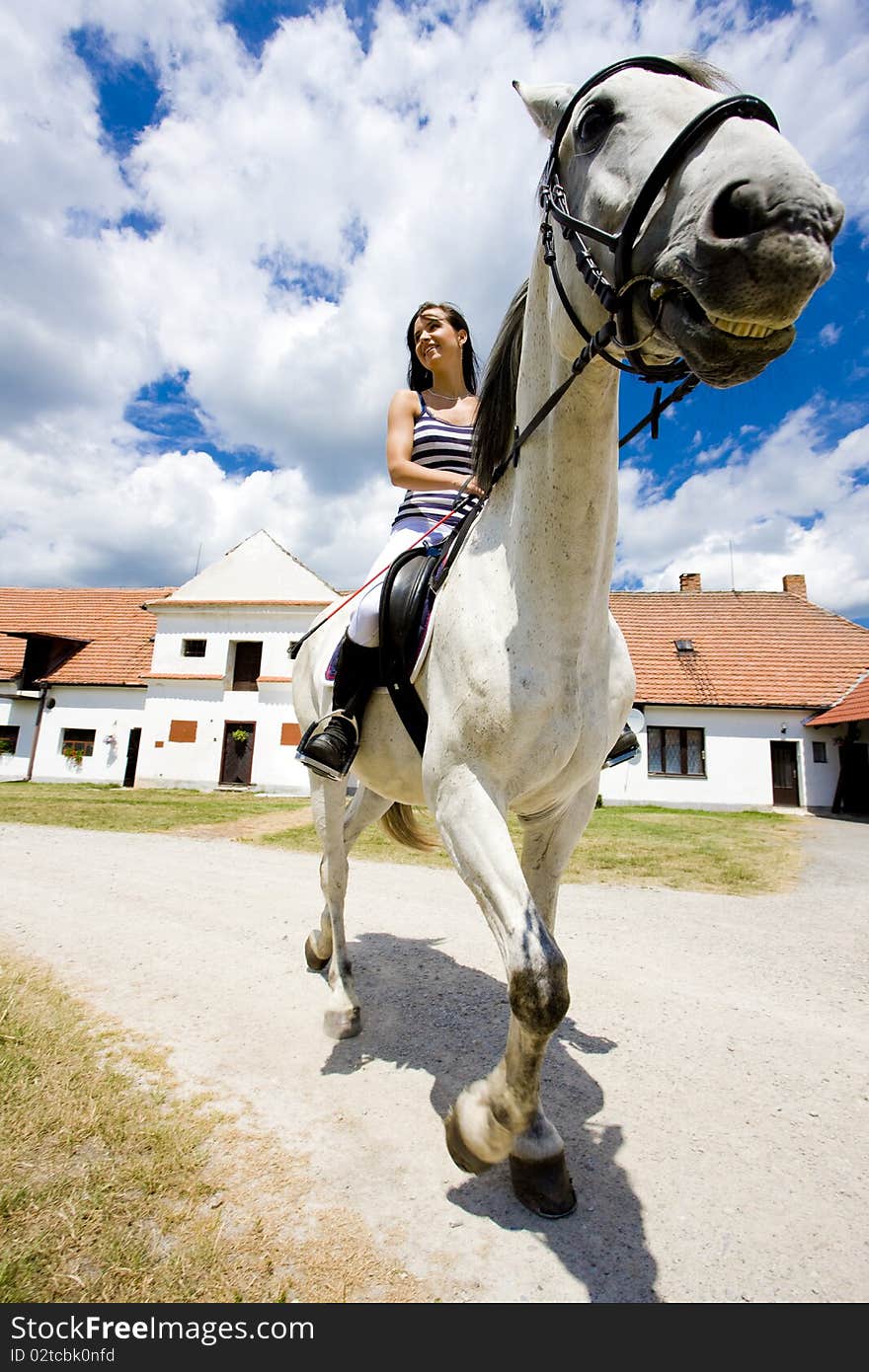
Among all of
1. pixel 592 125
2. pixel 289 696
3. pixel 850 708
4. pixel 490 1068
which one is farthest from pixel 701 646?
pixel 592 125

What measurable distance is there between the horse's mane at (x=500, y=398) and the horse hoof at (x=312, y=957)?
3287mm

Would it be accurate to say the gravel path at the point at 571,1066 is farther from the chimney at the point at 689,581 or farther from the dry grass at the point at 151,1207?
the chimney at the point at 689,581

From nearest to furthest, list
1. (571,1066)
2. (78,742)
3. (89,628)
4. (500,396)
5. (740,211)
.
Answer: (740,211), (500,396), (571,1066), (78,742), (89,628)

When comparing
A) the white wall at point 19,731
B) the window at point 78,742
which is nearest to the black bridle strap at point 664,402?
the window at point 78,742

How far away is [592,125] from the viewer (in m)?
1.83

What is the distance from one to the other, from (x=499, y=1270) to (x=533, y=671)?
1774 mm

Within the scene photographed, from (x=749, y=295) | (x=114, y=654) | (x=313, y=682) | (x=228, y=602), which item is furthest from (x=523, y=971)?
(x=114, y=654)

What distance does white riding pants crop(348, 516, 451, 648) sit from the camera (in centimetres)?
300

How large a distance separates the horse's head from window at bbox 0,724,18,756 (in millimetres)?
30947

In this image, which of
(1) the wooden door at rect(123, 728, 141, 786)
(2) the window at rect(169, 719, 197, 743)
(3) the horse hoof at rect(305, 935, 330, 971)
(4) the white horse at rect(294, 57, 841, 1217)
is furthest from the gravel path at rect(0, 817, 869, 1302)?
(1) the wooden door at rect(123, 728, 141, 786)

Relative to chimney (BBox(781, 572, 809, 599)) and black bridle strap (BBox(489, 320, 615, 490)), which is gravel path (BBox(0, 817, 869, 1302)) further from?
chimney (BBox(781, 572, 809, 599))

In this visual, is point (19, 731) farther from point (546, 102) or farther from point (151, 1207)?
point (546, 102)

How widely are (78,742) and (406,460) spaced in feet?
91.3

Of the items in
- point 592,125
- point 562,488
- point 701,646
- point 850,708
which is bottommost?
point 562,488
